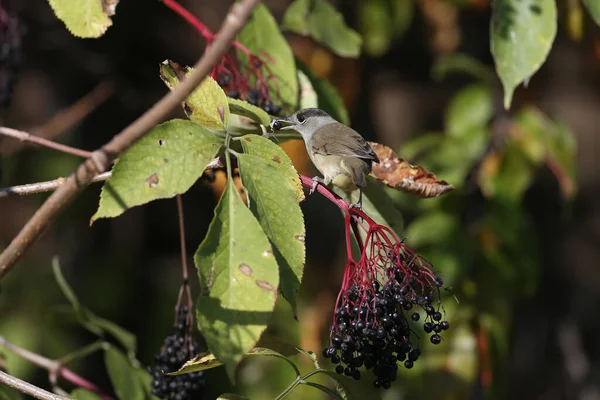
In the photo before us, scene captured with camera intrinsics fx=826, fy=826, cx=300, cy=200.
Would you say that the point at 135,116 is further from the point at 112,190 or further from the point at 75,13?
the point at 112,190

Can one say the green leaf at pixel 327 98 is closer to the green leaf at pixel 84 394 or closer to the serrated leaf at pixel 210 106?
the serrated leaf at pixel 210 106

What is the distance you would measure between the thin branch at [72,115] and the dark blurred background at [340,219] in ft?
0.05

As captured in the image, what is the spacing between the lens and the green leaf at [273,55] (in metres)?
2.33

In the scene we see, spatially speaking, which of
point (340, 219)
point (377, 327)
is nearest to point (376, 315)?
point (377, 327)

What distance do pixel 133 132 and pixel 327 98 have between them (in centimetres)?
137

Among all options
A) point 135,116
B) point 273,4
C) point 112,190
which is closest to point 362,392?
point 112,190

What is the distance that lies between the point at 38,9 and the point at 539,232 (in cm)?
310

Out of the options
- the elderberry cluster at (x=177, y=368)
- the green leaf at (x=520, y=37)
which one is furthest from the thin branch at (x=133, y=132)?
the green leaf at (x=520, y=37)

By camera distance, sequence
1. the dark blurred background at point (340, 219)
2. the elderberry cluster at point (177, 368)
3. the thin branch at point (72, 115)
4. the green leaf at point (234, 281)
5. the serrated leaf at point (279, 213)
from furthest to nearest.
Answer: the thin branch at point (72, 115), the dark blurred background at point (340, 219), the elderberry cluster at point (177, 368), the serrated leaf at point (279, 213), the green leaf at point (234, 281)

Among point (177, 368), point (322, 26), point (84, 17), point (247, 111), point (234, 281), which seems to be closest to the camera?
point (234, 281)

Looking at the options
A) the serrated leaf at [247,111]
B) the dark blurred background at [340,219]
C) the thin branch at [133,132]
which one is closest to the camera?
the thin branch at [133,132]

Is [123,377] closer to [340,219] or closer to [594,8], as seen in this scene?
[594,8]

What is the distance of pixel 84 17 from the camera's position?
188 centimetres

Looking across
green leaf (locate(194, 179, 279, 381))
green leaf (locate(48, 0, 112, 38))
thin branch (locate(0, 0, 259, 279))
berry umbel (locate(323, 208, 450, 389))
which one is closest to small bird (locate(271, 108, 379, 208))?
berry umbel (locate(323, 208, 450, 389))
